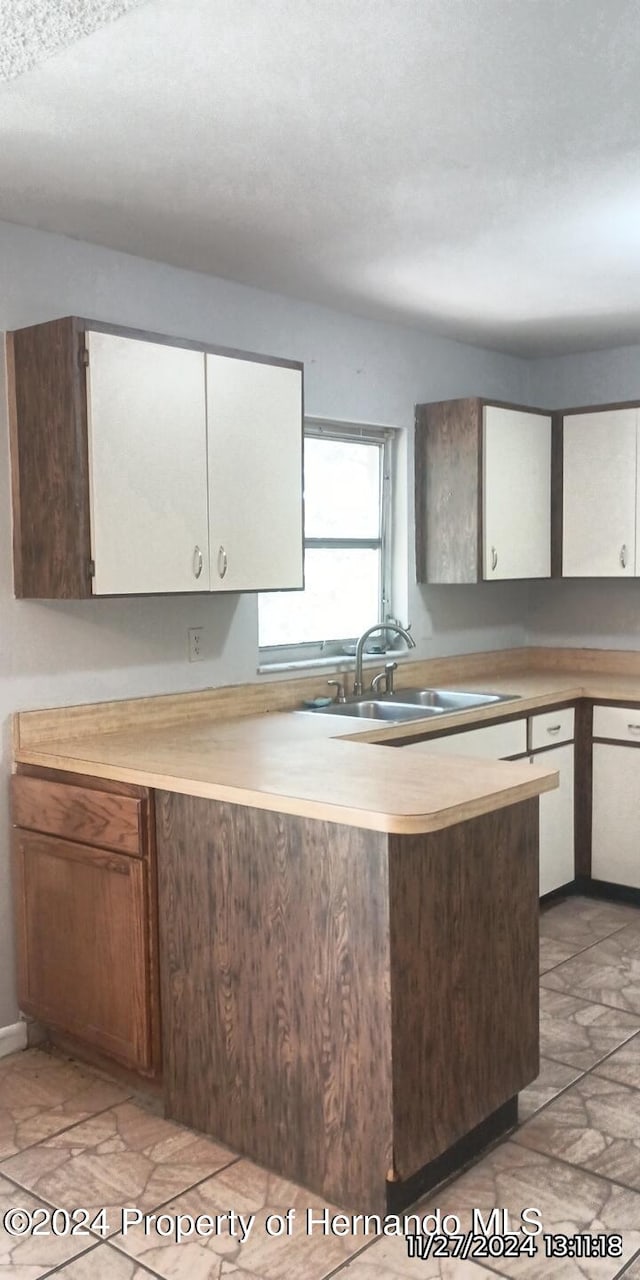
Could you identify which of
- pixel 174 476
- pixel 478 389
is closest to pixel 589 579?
pixel 478 389

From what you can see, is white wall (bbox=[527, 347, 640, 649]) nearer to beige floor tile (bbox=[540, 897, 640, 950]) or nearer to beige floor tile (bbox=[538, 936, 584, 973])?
beige floor tile (bbox=[540, 897, 640, 950])

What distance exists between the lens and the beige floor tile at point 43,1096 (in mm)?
2629

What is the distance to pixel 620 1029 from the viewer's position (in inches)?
124

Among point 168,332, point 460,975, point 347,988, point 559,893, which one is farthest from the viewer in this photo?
point 559,893

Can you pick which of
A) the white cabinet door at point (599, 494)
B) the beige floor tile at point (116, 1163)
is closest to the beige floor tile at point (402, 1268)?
the beige floor tile at point (116, 1163)

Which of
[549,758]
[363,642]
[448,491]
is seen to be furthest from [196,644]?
[549,758]

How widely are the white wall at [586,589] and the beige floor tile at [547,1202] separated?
2.89 m

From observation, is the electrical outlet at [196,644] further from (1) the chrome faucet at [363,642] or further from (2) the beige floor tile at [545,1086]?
(2) the beige floor tile at [545,1086]

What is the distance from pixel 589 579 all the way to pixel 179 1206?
3523mm

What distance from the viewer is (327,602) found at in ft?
13.8

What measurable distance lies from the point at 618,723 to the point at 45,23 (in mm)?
3261

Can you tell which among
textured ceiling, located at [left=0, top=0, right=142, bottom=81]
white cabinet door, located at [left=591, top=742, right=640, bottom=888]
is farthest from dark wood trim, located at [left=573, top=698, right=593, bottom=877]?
textured ceiling, located at [left=0, top=0, right=142, bottom=81]

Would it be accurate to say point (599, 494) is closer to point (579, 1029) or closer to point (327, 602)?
point (327, 602)

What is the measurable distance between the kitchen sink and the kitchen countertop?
0.10 metres
